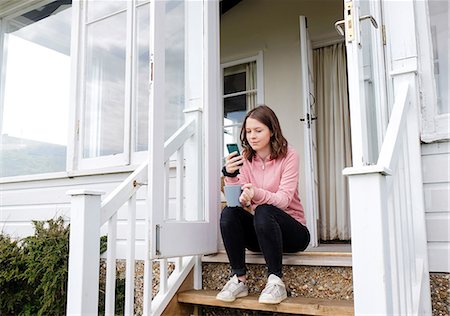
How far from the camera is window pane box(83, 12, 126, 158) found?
10.9 ft

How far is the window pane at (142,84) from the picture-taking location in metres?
3.17

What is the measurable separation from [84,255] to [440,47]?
6.43ft

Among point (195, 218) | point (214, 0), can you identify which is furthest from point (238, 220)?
point (214, 0)

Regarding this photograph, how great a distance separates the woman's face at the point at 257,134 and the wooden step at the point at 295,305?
0.78 meters

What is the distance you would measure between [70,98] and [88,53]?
0.40 m

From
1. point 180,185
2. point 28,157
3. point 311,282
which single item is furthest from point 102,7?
point 311,282

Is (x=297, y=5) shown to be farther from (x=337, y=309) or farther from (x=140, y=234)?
(x=337, y=309)

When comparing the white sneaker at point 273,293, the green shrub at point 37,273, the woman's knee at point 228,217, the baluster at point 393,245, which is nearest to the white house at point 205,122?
the baluster at point 393,245

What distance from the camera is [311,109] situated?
13.1ft

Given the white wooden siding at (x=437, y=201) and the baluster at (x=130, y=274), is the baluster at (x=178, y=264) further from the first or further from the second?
the white wooden siding at (x=437, y=201)

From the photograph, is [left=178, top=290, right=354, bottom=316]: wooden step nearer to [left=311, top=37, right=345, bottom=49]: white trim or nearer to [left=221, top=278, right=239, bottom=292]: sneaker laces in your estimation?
[left=221, top=278, right=239, bottom=292]: sneaker laces

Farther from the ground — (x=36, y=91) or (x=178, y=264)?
(x=36, y=91)

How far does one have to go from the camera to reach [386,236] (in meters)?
1.33

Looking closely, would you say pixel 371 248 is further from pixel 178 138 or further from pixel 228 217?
pixel 178 138
